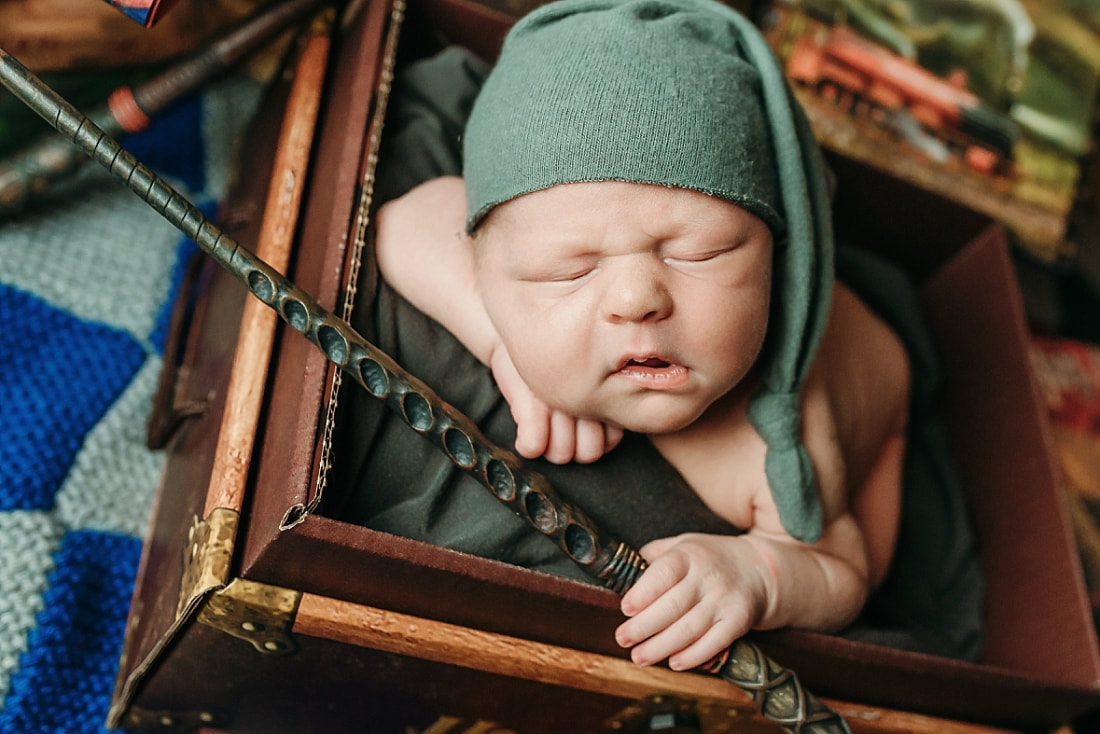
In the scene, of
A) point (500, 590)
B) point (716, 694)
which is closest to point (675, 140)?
point (500, 590)

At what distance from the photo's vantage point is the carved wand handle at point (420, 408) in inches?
22.4

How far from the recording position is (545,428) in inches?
28.9

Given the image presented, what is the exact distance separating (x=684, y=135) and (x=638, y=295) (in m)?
0.12

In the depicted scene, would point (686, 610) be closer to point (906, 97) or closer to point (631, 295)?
point (631, 295)

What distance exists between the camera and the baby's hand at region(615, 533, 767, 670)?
2.21 ft

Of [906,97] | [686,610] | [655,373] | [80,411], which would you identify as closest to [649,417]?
[655,373]

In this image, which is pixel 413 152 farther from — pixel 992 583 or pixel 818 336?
pixel 992 583

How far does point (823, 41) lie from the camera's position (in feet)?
4.11

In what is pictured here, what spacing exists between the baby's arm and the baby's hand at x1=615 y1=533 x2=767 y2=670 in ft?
0.40

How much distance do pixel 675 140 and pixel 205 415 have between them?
493mm

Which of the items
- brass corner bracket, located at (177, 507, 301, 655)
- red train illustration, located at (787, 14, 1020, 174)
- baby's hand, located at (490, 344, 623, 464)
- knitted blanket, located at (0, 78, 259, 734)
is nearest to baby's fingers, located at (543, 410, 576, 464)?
baby's hand, located at (490, 344, 623, 464)

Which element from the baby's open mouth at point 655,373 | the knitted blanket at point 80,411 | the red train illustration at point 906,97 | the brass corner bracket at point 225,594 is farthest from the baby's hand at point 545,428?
the red train illustration at point 906,97

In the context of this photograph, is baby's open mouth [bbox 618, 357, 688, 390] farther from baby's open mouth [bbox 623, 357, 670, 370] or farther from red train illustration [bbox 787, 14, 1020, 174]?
red train illustration [bbox 787, 14, 1020, 174]

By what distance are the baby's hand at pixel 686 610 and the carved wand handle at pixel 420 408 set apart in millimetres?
15
